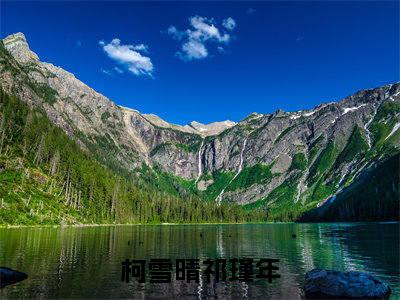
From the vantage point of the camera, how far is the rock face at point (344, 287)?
36000 mm

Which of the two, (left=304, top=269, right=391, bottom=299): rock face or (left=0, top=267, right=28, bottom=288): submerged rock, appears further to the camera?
(left=0, top=267, right=28, bottom=288): submerged rock

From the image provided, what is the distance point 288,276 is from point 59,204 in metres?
168

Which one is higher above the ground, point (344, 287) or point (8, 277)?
point (8, 277)

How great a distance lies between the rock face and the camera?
36000mm

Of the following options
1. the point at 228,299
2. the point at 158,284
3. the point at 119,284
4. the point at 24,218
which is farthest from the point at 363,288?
the point at 24,218

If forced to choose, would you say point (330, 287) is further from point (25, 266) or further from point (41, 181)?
point (41, 181)

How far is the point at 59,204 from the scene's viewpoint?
195 metres

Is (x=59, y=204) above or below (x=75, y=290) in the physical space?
above

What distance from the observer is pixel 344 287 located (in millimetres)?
36219

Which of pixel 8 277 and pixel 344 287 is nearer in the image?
pixel 344 287

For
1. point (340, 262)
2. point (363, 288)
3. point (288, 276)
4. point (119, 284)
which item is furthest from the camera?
point (340, 262)

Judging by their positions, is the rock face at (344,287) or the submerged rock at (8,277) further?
the submerged rock at (8,277)

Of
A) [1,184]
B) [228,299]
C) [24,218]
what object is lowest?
[228,299]

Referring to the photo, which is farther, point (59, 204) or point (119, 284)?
point (59, 204)
